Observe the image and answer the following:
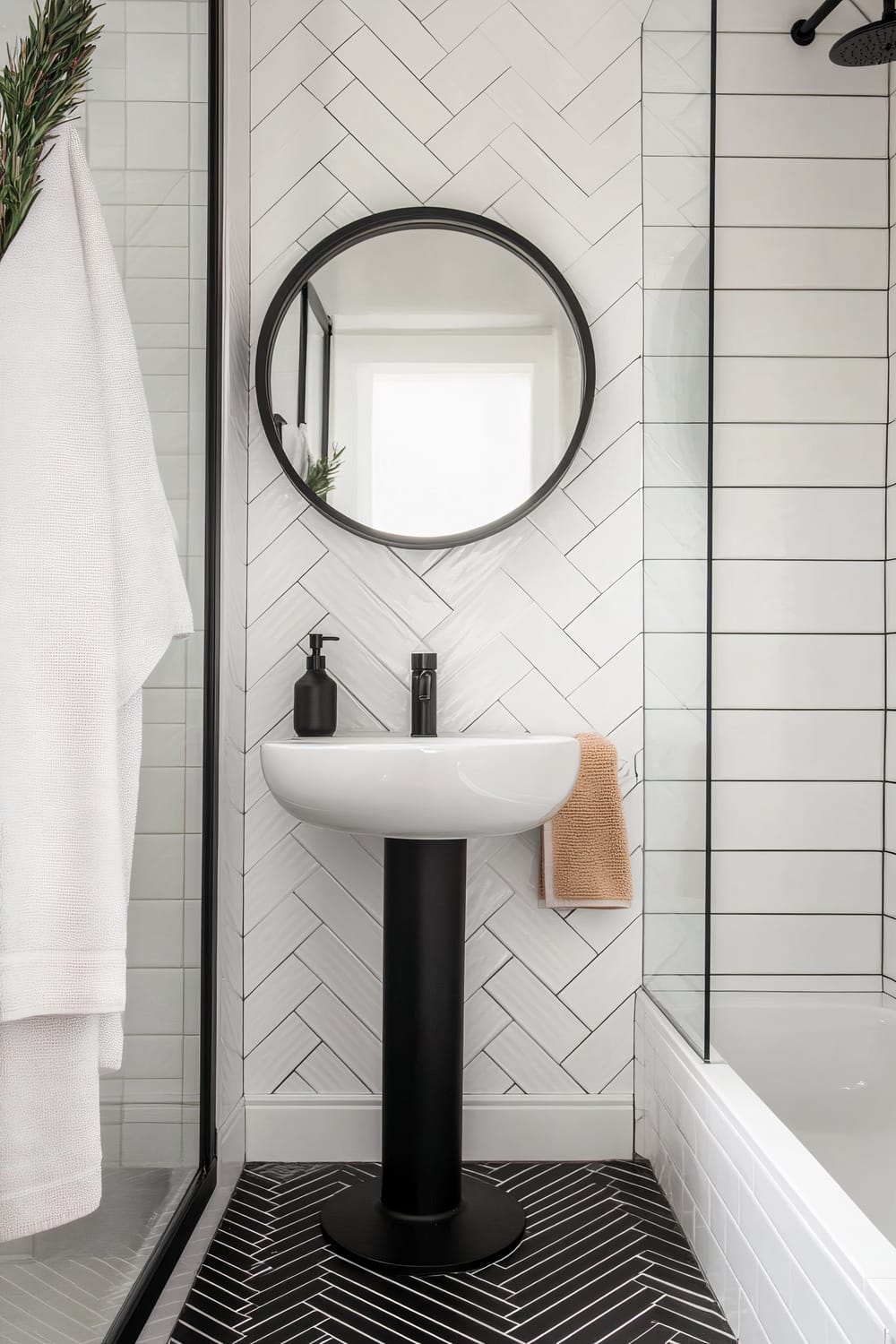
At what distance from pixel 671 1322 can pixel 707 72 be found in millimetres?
1921

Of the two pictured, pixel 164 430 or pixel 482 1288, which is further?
pixel 482 1288

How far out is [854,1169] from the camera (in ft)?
5.77

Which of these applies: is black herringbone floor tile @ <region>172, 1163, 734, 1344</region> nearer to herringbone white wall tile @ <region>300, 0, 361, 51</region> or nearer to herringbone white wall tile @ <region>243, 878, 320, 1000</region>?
herringbone white wall tile @ <region>243, 878, 320, 1000</region>

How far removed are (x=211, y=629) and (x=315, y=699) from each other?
0.27 m

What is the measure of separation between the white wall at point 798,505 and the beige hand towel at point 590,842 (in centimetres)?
26

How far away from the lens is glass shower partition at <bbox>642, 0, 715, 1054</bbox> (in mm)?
1563

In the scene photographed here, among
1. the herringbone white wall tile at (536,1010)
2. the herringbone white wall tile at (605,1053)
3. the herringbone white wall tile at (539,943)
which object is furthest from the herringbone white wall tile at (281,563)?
the herringbone white wall tile at (605,1053)

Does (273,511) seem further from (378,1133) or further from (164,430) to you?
(378,1133)

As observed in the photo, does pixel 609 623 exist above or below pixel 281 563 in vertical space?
below

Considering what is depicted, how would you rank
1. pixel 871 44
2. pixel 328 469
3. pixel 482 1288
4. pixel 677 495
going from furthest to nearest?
pixel 328 469
pixel 677 495
pixel 871 44
pixel 482 1288

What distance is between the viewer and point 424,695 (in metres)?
1.96

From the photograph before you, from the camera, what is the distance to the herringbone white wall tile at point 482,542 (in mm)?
2086

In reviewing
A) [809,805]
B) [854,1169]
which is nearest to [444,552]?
[809,805]

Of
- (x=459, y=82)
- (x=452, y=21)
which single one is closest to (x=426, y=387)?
(x=459, y=82)
